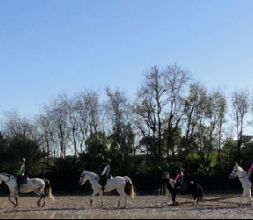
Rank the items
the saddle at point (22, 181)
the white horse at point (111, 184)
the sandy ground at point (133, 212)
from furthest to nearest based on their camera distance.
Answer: the saddle at point (22, 181) → the white horse at point (111, 184) → the sandy ground at point (133, 212)

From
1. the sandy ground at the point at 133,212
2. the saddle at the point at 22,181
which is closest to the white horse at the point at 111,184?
the sandy ground at the point at 133,212

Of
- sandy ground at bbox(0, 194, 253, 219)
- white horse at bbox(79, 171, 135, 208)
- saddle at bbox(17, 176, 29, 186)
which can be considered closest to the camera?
sandy ground at bbox(0, 194, 253, 219)

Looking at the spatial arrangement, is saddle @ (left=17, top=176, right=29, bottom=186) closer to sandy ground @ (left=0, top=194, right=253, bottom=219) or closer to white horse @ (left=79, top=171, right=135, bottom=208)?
sandy ground @ (left=0, top=194, right=253, bottom=219)

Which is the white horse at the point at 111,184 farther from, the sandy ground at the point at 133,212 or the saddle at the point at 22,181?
the saddle at the point at 22,181

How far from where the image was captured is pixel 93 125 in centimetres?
6384

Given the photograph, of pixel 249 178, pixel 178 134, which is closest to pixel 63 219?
pixel 249 178

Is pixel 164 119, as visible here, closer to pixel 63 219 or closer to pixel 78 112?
pixel 78 112

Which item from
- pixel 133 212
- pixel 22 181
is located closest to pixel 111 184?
pixel 22 181

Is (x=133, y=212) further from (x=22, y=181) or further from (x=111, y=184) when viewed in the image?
(x=22, y=181)

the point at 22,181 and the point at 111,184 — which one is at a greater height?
the point at 22,181

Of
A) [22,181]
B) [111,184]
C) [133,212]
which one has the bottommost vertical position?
[133,212]

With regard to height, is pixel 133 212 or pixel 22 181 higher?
pixel 22 181

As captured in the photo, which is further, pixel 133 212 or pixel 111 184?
pixel 111 184

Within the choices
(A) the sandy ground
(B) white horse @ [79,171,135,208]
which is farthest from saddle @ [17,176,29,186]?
(B) white horse @ [79,171,135,208]
